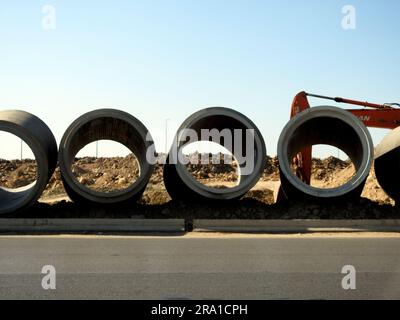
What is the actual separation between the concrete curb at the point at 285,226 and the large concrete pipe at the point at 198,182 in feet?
4.05

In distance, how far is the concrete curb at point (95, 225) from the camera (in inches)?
487

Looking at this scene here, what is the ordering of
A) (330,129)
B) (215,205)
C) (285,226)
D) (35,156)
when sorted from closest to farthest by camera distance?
(285,226), (35,156), (215,205), (330,129)

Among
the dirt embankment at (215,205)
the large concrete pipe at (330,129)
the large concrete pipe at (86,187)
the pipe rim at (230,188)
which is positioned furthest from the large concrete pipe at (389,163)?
the large concrete pipe at (86,187)

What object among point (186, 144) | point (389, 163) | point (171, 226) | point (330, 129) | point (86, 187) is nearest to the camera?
point (171, 226)

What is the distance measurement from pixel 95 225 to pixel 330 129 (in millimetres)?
7166

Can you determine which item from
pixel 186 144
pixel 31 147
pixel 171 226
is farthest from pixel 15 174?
pixel 171 226

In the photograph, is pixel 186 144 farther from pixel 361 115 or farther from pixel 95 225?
pixel 361 115

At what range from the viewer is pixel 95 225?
12508mm

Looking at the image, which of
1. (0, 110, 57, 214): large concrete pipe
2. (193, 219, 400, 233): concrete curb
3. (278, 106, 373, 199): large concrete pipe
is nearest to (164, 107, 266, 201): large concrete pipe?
(278, 106, 373, 199): large concrete pipe

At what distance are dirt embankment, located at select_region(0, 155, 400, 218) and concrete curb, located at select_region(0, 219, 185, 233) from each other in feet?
3.88

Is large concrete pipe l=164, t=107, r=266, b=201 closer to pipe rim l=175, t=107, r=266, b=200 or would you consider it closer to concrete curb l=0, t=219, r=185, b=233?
pipe rim l=175, t=107, r=266, b=200

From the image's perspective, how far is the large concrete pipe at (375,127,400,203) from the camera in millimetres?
14695

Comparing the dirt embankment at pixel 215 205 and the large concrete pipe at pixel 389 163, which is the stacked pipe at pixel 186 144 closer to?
the large concrete pipe at pixel 389 163
